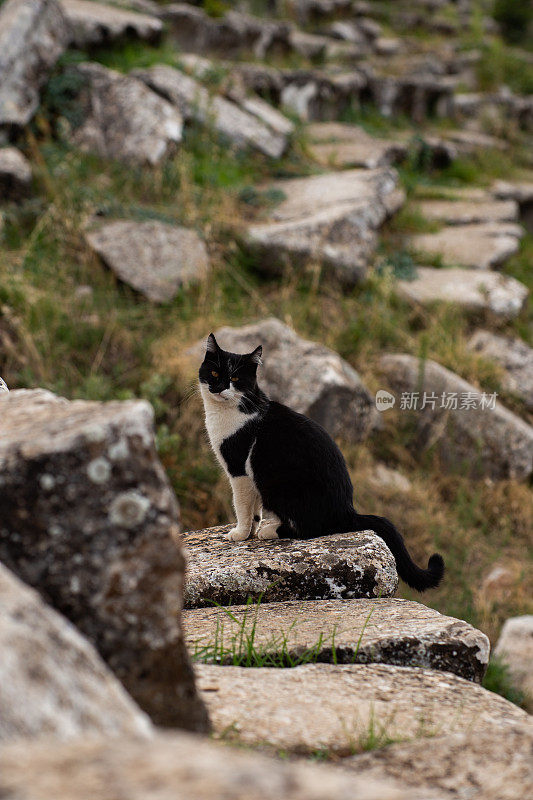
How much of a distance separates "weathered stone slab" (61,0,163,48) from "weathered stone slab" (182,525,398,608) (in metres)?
6.43

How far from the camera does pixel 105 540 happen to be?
56.2 inches

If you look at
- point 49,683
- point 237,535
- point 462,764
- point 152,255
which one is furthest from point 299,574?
point 152,255

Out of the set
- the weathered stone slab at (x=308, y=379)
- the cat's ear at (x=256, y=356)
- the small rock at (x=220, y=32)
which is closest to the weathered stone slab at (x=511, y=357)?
the weathered stone slab at (x=308, y=379)

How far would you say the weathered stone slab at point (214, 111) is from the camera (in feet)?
24.9

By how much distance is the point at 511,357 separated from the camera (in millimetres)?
6652

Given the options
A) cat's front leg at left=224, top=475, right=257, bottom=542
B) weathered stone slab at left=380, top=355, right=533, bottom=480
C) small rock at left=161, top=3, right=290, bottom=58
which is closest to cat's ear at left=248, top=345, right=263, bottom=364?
cat's front leg at left=224, top=475, right=257, bottom=542

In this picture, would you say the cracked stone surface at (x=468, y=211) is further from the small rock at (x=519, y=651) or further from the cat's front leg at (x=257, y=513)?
the cat's front leg at (x=257, y=513)

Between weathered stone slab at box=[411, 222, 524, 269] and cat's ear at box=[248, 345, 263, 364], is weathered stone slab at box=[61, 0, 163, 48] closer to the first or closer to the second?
weathered stone slab at box=[411, 222, 524, 269]

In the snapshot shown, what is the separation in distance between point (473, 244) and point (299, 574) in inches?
243

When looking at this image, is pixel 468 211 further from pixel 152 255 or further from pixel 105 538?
pixel 105 538

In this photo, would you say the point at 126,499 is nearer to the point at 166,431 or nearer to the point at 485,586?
the point at 166,431

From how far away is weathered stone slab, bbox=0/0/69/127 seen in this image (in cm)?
657

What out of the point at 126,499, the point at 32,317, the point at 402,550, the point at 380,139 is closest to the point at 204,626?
the point at 402,550

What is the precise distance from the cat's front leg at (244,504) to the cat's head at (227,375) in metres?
0.34
